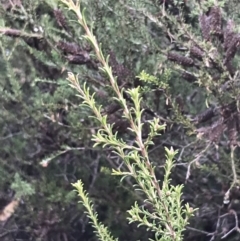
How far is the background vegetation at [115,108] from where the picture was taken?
1.69 metres

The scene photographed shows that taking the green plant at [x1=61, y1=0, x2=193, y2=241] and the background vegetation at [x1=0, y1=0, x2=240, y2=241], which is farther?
the background vegetation at [x1=0, y1=0, x2=240, y2=241]

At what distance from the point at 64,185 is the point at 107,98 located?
0.72m

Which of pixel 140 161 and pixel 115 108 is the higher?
pixel 140 161

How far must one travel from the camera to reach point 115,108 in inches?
68.0

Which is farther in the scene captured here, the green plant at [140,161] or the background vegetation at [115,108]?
the background vegetation at [115,108]

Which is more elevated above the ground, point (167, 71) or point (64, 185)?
point (167, 71)

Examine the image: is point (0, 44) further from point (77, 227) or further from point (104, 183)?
point (77, 227)

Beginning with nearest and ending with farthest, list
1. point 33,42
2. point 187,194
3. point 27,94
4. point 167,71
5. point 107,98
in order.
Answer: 1. point 167,71
2. point 107,98
3. point 33,42
4. point 187,194
5. point 27,94

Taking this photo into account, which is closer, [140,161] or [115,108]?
[140,161]

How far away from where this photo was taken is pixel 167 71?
160 centimetres

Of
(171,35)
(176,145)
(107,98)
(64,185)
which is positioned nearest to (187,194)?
(176,145)

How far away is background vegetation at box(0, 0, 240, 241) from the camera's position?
169 centimetres

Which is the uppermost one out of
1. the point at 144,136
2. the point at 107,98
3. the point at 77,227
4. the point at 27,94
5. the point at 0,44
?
the point at 0,44

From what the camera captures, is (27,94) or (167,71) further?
(27,94)
